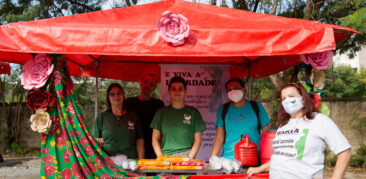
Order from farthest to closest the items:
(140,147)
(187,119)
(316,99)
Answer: (140,147) < (187,119) < (316,99)

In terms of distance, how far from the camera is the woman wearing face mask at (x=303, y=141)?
90.2 inches

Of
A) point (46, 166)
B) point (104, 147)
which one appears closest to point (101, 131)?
point (104, 147)

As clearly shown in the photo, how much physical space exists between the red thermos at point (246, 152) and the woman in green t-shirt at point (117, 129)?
109 centimetres

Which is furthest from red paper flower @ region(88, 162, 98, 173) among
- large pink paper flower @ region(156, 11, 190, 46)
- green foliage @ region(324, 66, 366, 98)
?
green foliage @ region(324, 66, 366, 98)

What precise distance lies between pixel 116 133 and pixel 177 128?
619 millimetres

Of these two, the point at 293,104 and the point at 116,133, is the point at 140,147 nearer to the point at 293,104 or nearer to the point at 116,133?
the point at 116,133

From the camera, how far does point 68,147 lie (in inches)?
119

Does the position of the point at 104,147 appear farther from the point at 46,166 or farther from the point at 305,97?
the point at 305,97

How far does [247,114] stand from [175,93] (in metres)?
0.77

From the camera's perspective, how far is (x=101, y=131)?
11.6ft

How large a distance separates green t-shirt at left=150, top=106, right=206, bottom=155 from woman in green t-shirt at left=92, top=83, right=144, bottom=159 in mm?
265

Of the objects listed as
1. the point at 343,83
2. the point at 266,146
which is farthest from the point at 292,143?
the point at 343,83

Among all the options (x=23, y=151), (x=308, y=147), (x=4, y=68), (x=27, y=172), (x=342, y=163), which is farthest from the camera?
(x=23, y=151)

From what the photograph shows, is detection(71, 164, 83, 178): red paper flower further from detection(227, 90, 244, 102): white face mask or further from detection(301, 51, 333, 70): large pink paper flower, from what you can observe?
detection(301, 51, 333, 70): large pink paper flower
